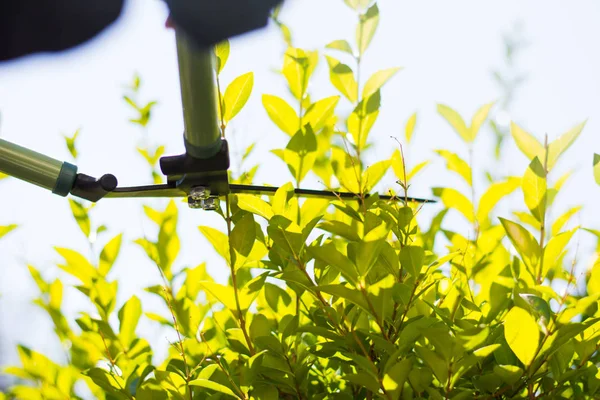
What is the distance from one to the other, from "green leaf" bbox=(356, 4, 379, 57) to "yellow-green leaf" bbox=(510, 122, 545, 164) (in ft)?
0.43

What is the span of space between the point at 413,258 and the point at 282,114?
0.20 m

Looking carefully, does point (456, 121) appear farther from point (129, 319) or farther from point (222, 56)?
point (129, 319)

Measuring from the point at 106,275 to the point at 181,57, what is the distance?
32 centimetres

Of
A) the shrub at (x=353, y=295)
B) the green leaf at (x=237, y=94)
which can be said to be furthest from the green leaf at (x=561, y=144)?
the green leaf at (x=237, y=94)

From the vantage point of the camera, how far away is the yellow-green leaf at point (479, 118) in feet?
1.55

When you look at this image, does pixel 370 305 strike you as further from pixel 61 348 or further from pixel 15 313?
pixel 15 313

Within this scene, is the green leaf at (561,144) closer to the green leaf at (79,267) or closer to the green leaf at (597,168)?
the green leaf at (597,168)

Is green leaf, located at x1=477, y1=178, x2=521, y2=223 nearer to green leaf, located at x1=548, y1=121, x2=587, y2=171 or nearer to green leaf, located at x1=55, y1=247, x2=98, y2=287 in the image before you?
green leaf, located at x1=548, y1=121, x2=587, y2=171

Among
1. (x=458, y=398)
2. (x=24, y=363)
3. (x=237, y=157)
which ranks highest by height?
(x=237, y=157)

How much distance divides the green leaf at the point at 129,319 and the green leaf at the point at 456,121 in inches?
11.8

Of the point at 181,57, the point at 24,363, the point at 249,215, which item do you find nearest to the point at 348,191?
the point at 249,215

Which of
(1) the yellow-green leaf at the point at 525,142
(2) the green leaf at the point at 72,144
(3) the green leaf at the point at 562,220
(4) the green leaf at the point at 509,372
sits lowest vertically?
(4) the green leaf at the point at 509,372

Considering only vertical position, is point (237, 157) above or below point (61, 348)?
above

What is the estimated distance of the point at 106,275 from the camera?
1.78 feet
